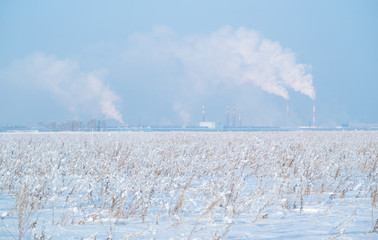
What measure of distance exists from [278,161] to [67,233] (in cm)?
563

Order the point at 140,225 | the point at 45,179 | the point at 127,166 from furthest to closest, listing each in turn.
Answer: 1. the point at 127,166
2. the point at 45,179
3. the point at 140,225

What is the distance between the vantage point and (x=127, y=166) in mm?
6430

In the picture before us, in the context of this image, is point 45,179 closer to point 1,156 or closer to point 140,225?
point 140,225

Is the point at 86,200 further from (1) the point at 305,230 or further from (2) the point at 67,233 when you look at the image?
(1) the point at 305,230

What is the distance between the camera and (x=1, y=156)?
6.79 m

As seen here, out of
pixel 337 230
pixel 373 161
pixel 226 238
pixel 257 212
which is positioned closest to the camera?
pixel 226 238

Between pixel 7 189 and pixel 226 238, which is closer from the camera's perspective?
pixel 226 238

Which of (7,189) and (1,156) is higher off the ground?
(1,156)

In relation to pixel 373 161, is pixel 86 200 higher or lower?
lower

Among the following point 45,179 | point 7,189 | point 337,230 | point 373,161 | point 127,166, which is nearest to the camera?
point 337,230

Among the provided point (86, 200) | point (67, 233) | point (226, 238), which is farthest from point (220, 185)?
point (67, 233)

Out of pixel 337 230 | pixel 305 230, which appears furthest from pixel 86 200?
pixel 337 230

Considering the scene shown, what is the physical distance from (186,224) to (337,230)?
1.52 meters

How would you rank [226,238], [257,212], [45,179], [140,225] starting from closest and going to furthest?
[226,238] → [140,225] → [257,212] → [45,179]
